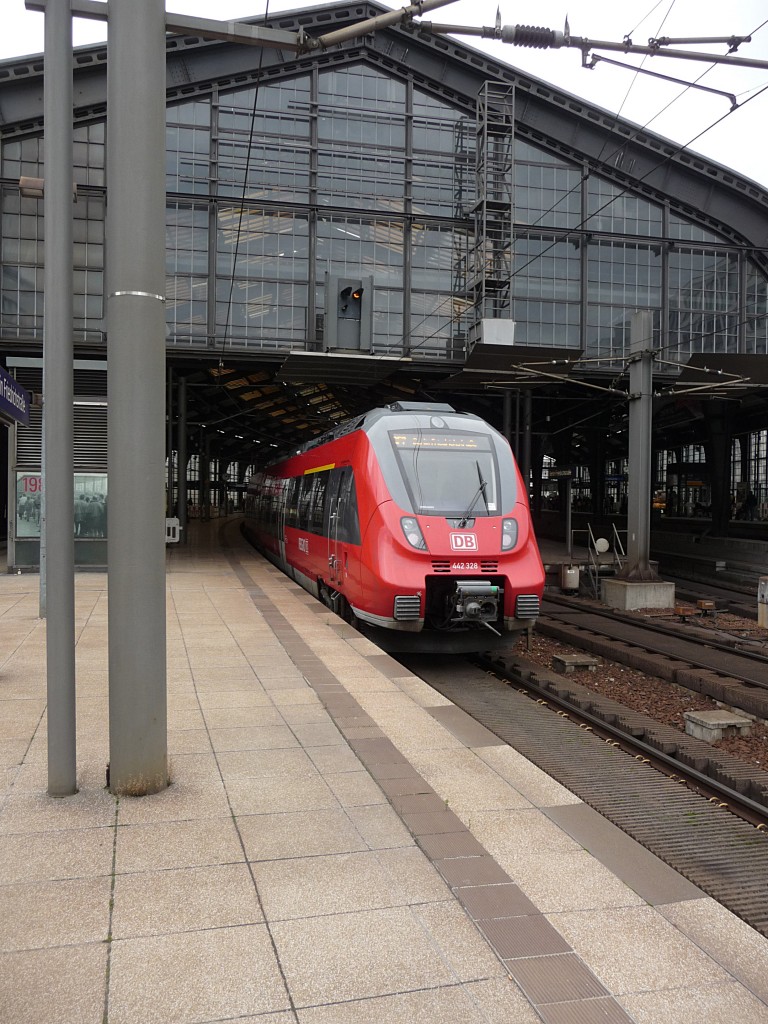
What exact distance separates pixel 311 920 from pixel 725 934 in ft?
5.60

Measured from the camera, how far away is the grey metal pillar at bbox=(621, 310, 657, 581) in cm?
1778

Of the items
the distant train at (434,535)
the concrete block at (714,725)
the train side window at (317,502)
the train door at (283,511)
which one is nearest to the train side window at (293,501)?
the train door at (283,511)

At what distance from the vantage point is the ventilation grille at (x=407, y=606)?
370 inches

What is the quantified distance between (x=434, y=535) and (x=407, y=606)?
0.90 m

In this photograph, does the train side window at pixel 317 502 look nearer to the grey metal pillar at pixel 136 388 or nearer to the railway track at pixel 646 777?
the railway track at pixel 646 777

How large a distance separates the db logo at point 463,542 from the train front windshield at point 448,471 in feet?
1.03

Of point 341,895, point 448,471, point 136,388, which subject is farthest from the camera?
point 448,471

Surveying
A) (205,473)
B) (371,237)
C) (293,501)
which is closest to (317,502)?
(293,501)

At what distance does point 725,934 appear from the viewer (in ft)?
11.3

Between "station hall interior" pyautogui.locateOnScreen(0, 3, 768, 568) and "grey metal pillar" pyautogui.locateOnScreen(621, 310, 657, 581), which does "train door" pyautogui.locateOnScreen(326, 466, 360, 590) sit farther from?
"grey metal pillar" pyautogui.locateOnScreen(621, 310, 657, 581)

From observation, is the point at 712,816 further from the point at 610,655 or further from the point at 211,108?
the point at 211,108

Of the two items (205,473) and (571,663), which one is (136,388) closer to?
(571,663)

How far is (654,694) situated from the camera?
32.6 ft

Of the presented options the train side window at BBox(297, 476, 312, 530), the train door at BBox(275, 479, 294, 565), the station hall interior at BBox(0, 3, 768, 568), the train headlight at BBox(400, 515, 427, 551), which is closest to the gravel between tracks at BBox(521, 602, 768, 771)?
the train headlight at BBox(400, 515, 427, 551)
